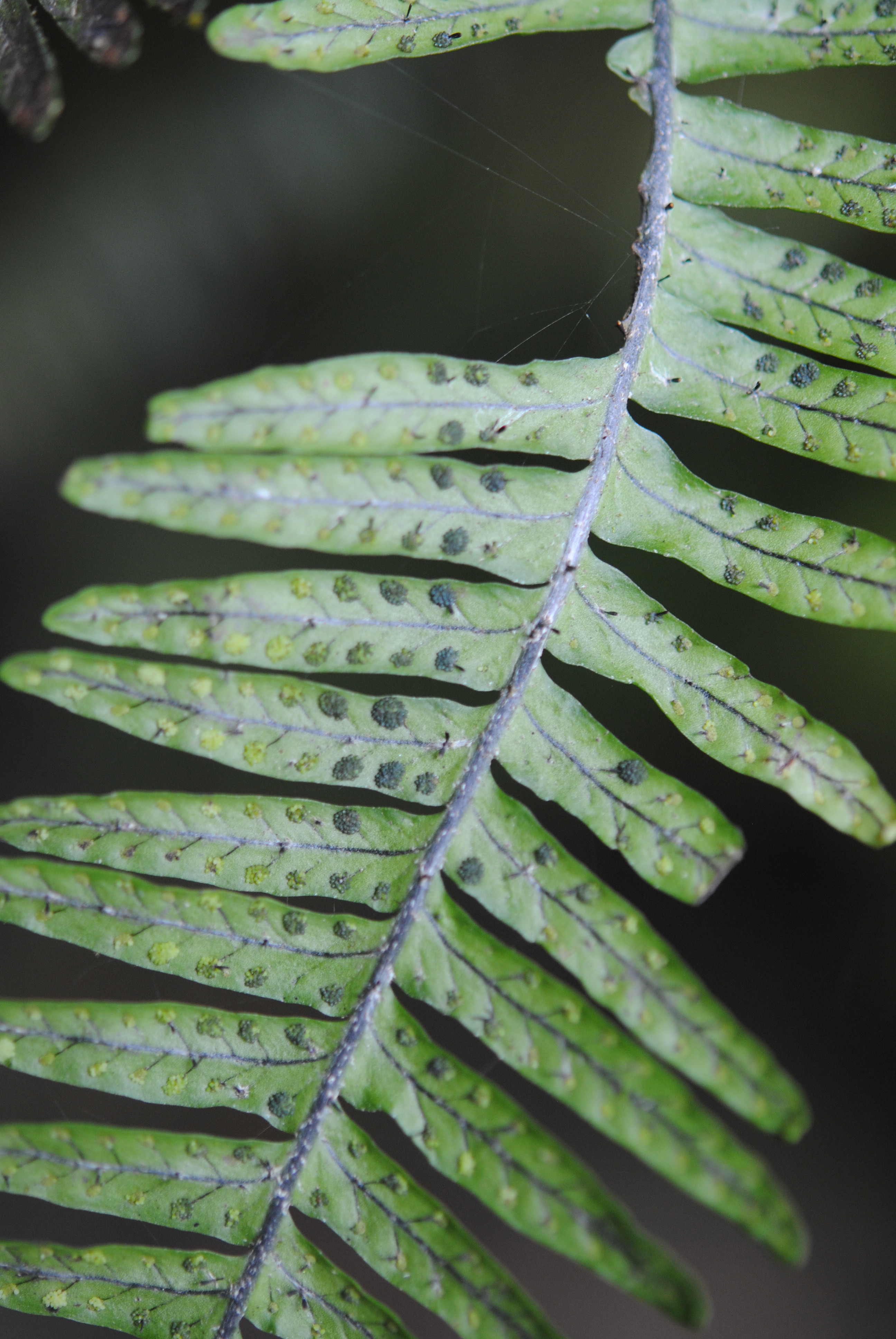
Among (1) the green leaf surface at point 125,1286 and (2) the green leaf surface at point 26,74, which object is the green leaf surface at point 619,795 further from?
(2) the green leaf surface at point 26,74

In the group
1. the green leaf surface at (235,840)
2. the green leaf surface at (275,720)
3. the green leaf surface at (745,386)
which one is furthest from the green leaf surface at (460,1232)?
the green leaf surface at (745,386)

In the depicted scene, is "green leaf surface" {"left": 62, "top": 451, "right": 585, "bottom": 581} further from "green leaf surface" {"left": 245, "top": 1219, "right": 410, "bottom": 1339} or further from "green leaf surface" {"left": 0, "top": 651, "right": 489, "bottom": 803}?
"green leaf surface" {"left": 245, "top": 1219, "right": 410, "bottom": 1339}

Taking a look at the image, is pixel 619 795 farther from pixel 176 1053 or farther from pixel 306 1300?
pixel 306 1300

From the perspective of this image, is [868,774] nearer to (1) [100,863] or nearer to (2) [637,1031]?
(2) [637,1031]

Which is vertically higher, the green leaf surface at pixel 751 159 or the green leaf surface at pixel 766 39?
the green leaf surface at pixel 766 39

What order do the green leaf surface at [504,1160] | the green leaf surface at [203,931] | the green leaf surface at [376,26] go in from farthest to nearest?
1. the green leaf surface at [203,931]
2. the green leaf surface at [376,26]
3. the green leaf surface at [504,1160]

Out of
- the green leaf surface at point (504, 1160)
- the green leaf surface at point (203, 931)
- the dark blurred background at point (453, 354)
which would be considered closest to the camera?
the green leaf surface at point (504, 1160)
